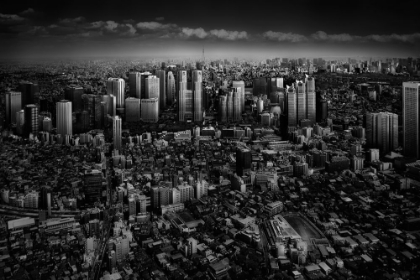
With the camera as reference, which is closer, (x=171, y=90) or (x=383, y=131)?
(x=383, y=131)

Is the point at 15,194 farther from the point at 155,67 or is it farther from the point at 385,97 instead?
the point at 385,97

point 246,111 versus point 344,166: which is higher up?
point 246,111

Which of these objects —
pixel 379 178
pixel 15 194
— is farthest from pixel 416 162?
pixel 15 194

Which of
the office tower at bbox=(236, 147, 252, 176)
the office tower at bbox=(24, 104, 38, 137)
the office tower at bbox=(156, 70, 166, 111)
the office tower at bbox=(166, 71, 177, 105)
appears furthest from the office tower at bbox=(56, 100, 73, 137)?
the office tower at bbox=(236, 147, 252, 176)

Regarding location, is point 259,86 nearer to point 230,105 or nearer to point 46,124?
point 230,105

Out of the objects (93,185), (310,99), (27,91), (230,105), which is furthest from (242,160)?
(27,91)

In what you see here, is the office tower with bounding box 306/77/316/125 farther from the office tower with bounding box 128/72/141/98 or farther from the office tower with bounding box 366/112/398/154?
the office tower with bounding box 128/72/141/98
